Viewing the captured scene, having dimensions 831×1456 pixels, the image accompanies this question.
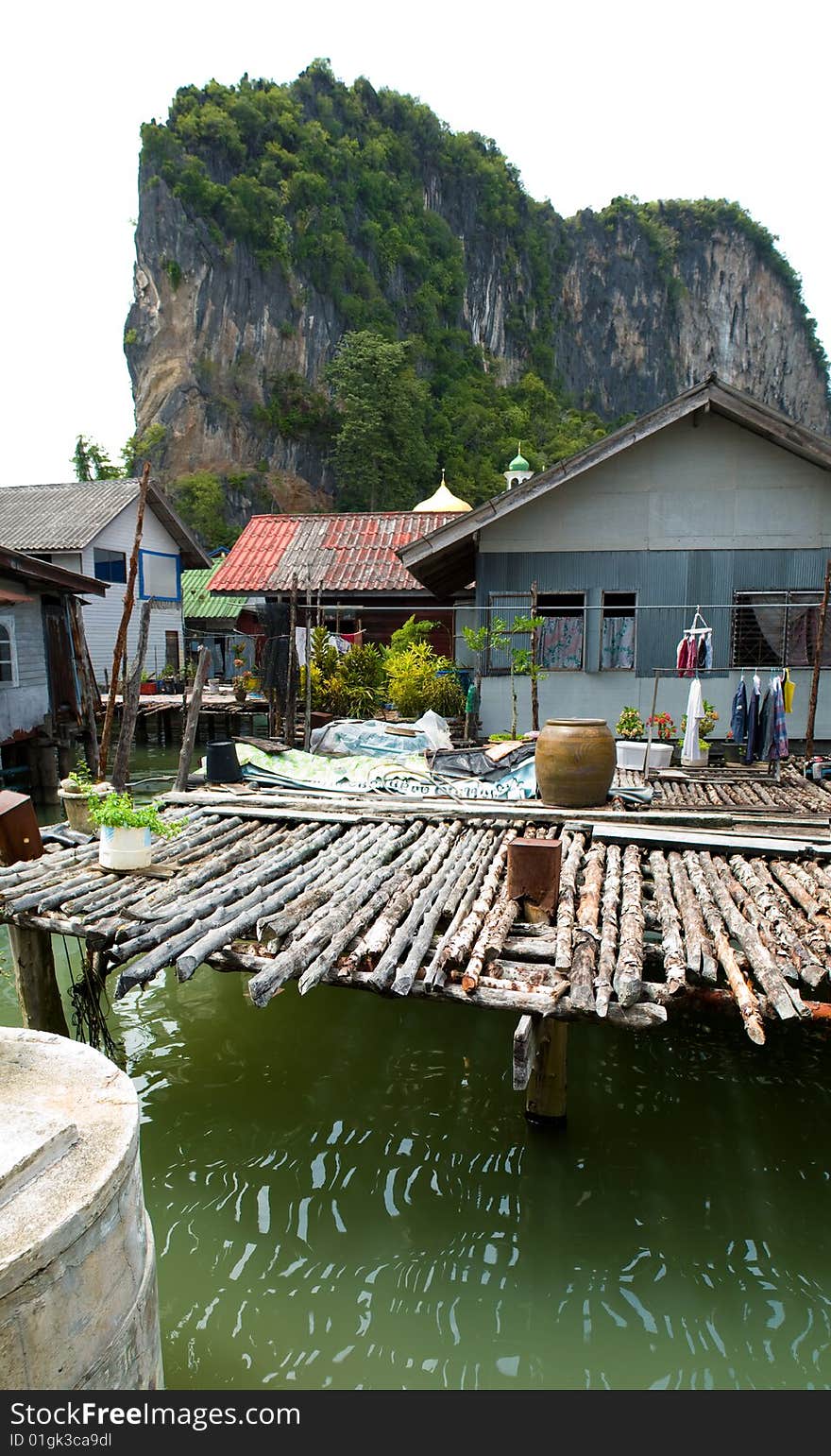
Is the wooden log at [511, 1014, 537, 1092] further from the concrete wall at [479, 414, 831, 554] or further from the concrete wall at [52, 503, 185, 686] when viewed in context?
the concrete wall at [52, 503, 185, 686]

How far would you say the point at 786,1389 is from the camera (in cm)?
455

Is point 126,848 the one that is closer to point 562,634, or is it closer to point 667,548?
point 562,634

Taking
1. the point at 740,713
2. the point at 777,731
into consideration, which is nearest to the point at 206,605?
the point at 740,713

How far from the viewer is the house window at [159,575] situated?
3059cm

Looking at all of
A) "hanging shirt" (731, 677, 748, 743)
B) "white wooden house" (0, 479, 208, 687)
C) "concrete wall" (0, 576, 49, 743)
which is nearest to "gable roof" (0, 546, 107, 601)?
"concrete wall" (0, 576, 49, 743)

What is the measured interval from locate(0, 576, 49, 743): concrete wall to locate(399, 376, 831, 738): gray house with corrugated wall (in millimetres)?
8463

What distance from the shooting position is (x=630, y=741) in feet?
44.5

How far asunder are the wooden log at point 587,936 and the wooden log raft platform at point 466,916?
2cm

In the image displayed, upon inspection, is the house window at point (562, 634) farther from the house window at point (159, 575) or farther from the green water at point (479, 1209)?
the house window at point (159, 575)

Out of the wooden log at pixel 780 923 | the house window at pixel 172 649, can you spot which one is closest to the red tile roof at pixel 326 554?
the house window at pixel 172 649

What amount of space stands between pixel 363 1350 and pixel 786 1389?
224cm

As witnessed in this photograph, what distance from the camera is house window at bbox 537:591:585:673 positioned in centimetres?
1641

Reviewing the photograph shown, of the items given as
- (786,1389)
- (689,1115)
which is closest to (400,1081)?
(689,1115)
